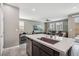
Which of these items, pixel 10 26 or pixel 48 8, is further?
pixel 48 8

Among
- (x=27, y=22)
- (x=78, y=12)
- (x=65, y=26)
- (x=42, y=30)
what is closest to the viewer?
(x=78, y=12)

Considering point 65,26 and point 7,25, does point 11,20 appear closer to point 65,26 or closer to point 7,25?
point 7,25

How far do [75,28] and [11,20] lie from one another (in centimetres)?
435

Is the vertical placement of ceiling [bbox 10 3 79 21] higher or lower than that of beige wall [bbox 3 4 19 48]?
higher

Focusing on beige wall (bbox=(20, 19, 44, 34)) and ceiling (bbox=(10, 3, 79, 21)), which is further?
beige wall (bbox=(20, 19, 44, 34))

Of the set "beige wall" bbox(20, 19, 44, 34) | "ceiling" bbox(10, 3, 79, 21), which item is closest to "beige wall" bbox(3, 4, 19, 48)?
"ceiling" bbox(10, 3, 79, 21)

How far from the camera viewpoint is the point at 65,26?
814cm

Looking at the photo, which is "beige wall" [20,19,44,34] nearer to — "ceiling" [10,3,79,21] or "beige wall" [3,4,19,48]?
"ceiling" [10,3,79,21]

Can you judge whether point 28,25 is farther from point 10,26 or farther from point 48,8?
point 48,8

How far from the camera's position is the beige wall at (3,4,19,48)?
3938mm

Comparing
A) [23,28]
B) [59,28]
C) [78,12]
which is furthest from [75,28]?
[23,28]

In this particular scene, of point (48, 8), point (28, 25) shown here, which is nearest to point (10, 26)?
point (48, 8)

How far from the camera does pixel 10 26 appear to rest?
4.19 m

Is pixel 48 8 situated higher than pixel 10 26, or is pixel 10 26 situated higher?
pixel 48 8
